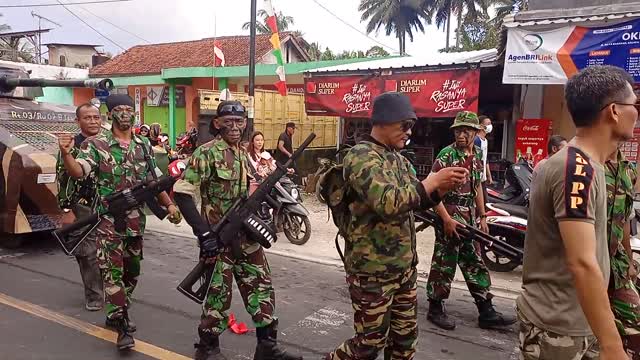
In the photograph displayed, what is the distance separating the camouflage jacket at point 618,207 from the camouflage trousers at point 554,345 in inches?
20.5

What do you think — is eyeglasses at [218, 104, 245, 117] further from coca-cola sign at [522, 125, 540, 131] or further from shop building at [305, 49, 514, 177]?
coca-cola sign at [522, 125, 540, 131]

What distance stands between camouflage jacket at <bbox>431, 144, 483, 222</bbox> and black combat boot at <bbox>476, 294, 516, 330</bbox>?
0.69 m

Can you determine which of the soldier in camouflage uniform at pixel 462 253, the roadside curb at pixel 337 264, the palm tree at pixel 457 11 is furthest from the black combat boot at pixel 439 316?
the palm tree at pixel 457 11

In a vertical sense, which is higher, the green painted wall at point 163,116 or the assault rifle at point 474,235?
the green painted wall at point 163,116

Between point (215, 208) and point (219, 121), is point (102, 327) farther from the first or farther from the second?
point (219, 121)

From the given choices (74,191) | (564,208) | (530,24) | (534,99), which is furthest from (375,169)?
(534,99)

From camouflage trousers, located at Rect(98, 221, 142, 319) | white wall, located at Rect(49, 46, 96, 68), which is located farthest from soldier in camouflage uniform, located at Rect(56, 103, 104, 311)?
white wall, located at Rect(49, 46, 96, 68)

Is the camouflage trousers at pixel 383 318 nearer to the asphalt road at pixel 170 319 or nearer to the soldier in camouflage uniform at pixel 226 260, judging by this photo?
the soldier in camouflage uniform at pixel 226 260

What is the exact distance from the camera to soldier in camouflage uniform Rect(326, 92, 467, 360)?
2.52 meters

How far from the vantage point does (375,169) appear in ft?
8.16

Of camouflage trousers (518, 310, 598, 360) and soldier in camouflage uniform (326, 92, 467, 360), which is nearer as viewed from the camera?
camouflage trousers (518, 310, 598, 360)

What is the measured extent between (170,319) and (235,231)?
146 centimetres

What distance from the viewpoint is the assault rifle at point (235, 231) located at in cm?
330

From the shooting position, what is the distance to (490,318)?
166 inches
